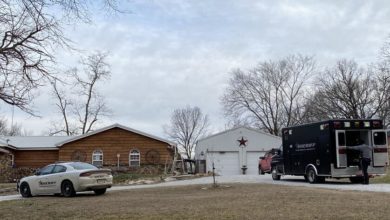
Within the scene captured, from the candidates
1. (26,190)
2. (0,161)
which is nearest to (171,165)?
(0,161)

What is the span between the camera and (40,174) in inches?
846

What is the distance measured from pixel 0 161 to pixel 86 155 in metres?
6.31

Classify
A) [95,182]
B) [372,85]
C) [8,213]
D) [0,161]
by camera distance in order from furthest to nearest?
1. [372,85]
2. [0,161]
3. [95,182]
4. [8,213]

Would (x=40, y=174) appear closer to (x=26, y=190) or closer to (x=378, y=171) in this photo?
(x=26, y=190)

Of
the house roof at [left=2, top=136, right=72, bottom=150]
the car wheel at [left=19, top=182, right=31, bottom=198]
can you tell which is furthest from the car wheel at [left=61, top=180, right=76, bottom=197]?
the house roof at [left=2, top=136, right=72, bottom=150]

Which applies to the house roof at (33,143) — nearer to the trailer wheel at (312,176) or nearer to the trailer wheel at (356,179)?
the trailer wheel at (312,176)

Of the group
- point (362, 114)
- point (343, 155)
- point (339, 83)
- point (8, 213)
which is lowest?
point (8, 213)

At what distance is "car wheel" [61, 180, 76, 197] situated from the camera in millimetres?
20078

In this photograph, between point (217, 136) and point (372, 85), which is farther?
point (372, 85)

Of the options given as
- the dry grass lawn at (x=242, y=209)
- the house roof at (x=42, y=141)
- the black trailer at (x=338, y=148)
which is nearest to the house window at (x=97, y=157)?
the house roof at (x=42, y=141)

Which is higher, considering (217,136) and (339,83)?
(339,83)

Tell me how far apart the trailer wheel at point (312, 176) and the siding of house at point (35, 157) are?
2578cm

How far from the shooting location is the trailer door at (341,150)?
2156 centimetres

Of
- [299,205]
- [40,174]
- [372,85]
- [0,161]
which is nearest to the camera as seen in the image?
[299,205]
